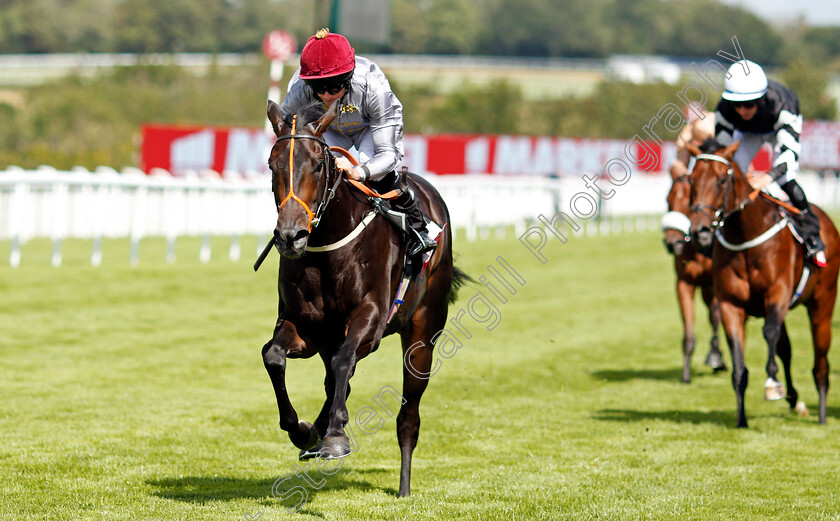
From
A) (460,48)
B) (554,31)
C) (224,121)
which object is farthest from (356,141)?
(554,31)

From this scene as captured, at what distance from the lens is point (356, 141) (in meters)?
5.18

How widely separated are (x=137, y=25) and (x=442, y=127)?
3971cm

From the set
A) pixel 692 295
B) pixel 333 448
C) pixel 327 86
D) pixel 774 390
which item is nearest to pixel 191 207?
pixel 692 295

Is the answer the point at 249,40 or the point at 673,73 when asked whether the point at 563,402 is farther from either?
the point at 249,40

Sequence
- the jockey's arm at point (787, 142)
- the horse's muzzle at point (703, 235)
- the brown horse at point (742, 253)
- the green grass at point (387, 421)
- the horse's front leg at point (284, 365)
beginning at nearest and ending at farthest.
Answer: the horse's front leg at point (284, 365)
the green grass at point (387, 421)
the horse's muzzle at point (703, 235)
the brown horse at point (742, 253)
the jockey's arm at point (787, 142)

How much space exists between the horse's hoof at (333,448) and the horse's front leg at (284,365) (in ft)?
0.87

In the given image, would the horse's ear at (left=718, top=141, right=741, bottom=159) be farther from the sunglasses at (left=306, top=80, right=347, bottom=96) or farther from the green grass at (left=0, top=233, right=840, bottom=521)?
the sunglasses at (left=306, top=80, right=347, bottom=96)

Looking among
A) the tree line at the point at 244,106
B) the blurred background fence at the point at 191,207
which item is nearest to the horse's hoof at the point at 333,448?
the blurred background fence at the point at 191,207

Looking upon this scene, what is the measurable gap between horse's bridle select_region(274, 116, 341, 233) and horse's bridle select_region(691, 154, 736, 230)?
125 inches

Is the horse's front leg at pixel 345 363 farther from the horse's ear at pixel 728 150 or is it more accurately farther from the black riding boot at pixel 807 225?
the black riding boot at pixel 807 225

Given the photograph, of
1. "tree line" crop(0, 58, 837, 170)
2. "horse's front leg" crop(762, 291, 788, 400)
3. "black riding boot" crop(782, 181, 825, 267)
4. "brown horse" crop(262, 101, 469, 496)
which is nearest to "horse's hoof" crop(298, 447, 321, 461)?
"brown horse" crop(262, 101, 469, 496)

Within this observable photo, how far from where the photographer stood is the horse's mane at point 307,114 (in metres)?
4.44

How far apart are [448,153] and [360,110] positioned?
26.0 m

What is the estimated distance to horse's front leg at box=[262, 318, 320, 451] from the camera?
4504mm
